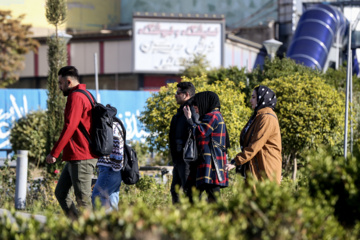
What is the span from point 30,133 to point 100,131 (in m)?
13.0

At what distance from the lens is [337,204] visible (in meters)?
4.46

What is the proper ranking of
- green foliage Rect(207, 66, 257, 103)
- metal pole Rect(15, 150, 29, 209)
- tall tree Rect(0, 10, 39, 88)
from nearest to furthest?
metal pole Rect(15, 150, 29, 209) → green foliage Rect(207, 66, 257, 103) → tall tree Rect(0, 10, 39, 88)

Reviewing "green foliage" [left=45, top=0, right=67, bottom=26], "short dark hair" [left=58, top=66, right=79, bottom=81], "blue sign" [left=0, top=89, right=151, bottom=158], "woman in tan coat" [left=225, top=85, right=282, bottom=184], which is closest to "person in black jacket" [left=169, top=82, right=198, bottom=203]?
"woman in tan coat" [left=225, top=85, right=282, bottom=184]

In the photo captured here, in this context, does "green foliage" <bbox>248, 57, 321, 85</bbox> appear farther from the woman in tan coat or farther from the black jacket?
the woman in tan coat

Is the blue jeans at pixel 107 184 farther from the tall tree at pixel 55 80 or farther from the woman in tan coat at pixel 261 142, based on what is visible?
the tall tree at pixel 55 80

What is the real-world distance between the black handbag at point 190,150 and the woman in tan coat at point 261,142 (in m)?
0.36

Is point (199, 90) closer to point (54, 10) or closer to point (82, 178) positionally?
point (54, 10)

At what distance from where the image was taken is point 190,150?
22.0 ft

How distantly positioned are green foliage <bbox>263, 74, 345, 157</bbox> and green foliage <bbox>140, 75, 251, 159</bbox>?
0.95 metres

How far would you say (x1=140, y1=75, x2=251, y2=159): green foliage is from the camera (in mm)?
12852

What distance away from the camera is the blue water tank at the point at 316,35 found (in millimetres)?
36875

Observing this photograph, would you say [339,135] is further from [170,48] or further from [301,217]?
[170,48]

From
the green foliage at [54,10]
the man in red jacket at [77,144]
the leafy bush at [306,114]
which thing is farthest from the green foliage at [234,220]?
the leafy bush at [306,114]

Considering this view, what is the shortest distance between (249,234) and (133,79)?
39.4 metres
